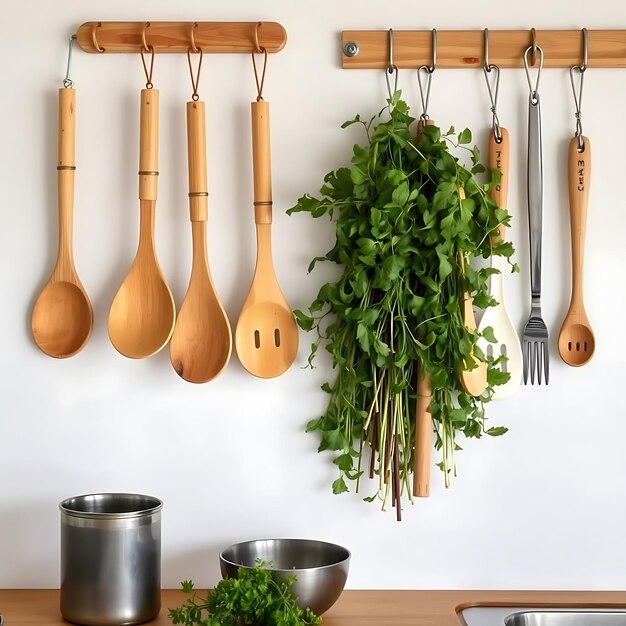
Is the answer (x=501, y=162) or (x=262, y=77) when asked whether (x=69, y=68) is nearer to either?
(x=262, y=77)

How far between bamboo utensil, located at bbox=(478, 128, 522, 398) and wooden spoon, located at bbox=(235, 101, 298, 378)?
0.33 m

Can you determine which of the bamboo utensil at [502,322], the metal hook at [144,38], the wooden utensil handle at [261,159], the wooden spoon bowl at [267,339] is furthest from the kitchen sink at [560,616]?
the metal hook at [144,38]

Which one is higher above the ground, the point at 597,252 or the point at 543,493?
the point at 597,252

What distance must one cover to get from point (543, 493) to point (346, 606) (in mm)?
387

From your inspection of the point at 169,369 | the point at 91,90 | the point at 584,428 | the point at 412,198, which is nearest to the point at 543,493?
the point at 584,428

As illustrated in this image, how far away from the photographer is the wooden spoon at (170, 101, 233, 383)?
1485 mm

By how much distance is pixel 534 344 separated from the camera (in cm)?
151

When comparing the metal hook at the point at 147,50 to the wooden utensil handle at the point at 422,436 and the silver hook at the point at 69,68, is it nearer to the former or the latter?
the silver hook at the point at 69,68

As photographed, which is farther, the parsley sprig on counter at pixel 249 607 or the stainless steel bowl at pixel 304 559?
the stainless steel bowl at pixel 304 559

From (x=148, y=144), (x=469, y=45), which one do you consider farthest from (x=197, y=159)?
(x=469, y=45)

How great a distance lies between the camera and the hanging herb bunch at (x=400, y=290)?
141cm

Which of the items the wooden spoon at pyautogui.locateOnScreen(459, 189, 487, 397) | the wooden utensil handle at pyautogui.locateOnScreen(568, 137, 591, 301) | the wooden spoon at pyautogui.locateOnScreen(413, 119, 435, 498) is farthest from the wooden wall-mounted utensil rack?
the wooden utensil handle at pyautogui.locateOnScreen(568, 137, 591, 301)

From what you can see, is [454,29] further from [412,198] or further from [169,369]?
[169,369]

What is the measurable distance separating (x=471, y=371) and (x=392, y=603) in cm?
40
